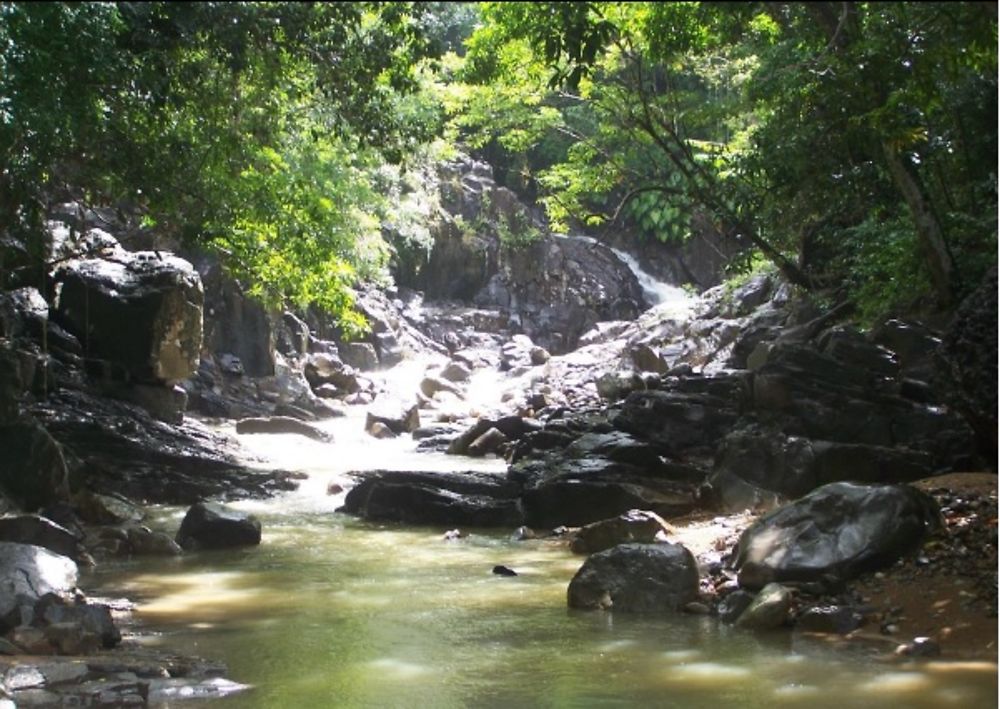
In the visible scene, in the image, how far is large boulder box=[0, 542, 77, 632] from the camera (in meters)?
6.61

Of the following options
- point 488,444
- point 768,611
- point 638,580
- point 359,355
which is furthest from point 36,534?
point 359,355

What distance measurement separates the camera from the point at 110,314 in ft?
56.6

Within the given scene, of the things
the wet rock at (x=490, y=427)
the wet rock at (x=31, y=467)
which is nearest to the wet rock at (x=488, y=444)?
the wet rock at (x=490, y=427)

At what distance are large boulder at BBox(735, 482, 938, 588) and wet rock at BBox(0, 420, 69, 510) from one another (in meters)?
7.51

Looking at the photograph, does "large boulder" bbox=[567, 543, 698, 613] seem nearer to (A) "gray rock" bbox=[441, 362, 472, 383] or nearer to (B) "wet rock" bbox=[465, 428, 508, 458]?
(B) "wet rock" bbox=[465, 428, 508, 458]

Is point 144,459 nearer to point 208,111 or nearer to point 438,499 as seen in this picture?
point 438,499

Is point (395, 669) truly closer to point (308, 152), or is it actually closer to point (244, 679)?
point (244, 679)

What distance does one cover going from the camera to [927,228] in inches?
392

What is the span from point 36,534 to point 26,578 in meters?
2.66

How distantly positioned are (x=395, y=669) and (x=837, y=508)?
3.59 metres

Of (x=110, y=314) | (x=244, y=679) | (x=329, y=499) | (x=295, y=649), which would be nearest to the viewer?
(x=244, y=679)

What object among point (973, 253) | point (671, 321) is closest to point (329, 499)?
point (973, 253)

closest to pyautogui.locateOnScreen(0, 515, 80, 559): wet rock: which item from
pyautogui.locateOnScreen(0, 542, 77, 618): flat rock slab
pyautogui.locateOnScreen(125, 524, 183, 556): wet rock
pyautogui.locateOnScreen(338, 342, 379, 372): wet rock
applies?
pyautogui.locateOnScreen(125, 524, 183, 556): wet rock

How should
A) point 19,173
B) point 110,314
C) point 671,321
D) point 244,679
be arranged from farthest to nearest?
point 671,321 < point 110,314 < point 19,173 < point 244,679
